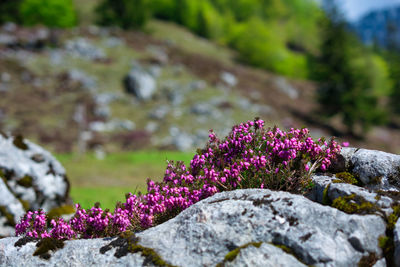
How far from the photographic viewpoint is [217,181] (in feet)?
16.0

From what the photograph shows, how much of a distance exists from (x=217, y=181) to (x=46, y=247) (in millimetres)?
2519

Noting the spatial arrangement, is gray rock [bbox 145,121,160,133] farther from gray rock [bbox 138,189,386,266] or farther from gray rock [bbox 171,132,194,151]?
gray rock [bbox 138,189,386,266]

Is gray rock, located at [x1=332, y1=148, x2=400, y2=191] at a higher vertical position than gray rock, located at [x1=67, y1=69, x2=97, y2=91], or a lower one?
lower

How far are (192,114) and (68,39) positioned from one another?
22.9 meters

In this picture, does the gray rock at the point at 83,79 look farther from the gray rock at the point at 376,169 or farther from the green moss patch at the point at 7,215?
the gray rock at the point at 376,169

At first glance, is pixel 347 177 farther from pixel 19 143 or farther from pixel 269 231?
pixel 19 143

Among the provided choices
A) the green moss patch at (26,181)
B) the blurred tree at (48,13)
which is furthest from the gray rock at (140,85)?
the green moss patch at (26,181)

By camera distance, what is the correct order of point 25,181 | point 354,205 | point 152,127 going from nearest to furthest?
point 354,205 < point 25,181 < point 152,127

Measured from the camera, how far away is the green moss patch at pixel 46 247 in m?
4.32

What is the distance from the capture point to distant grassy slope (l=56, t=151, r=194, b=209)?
17.1 metres

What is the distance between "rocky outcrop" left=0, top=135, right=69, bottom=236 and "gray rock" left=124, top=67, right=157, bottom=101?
30.9 m

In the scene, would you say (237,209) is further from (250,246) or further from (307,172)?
(307,172)

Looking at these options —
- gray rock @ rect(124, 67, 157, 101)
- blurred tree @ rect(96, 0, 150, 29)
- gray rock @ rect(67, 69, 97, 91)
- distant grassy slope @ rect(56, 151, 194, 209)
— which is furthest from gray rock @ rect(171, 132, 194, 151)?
blurred tree @ rect(96, 0, 150, 29)

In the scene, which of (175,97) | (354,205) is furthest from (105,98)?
(354,205)
